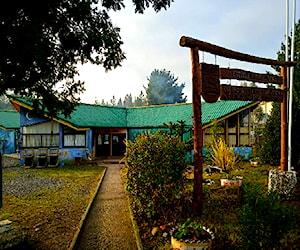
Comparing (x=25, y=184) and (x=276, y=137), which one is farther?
(x=25, y=184)

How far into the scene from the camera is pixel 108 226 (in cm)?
564

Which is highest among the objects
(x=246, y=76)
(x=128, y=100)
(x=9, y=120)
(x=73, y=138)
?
(x=128, y=100)

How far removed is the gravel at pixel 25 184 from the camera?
9.23m

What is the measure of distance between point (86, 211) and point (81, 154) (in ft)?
38.9

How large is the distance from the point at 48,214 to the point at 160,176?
352 centimetres

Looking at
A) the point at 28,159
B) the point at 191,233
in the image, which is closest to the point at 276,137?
the point at 191,233

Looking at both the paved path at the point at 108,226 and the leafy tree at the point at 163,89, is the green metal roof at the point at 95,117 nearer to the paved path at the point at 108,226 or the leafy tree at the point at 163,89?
the paved path at the point at 108,226

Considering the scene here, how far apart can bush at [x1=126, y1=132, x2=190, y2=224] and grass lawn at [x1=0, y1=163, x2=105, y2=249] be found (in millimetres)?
1795

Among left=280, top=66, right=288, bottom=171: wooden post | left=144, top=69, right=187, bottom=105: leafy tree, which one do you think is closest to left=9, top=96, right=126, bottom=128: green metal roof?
left=280, top=66, right=288, bottom=171: wooden post

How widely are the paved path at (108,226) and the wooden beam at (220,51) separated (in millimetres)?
4238

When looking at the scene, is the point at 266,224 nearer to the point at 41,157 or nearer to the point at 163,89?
the point at 41,157

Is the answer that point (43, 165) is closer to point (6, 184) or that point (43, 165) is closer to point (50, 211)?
point (6, 184)

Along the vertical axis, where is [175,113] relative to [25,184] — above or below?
above

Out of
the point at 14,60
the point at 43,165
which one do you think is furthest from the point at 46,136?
the point at 14,60
